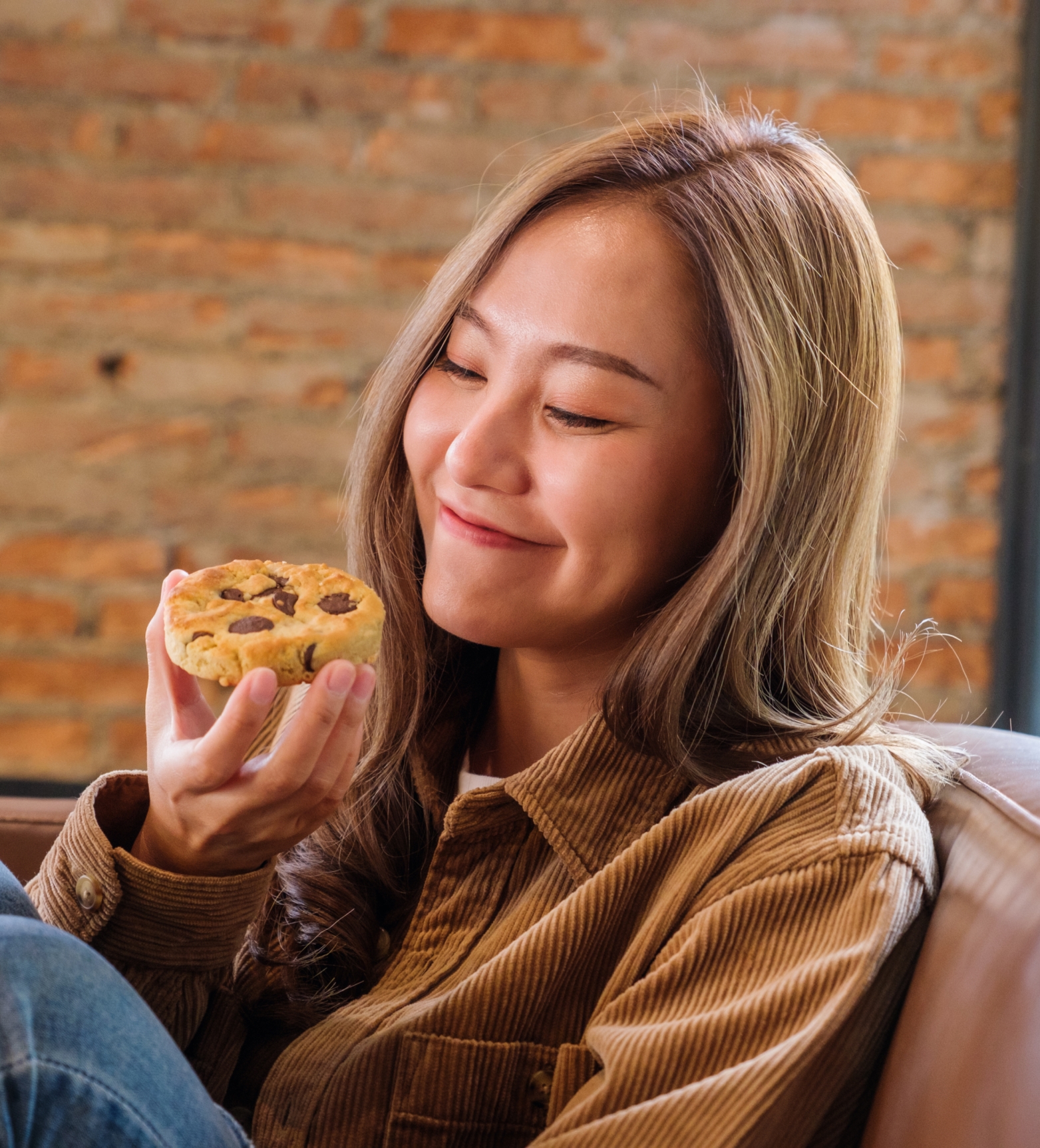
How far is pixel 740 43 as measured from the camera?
79.2 inches

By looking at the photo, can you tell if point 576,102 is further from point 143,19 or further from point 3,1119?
point 3,1119

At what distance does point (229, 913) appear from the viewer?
99cm

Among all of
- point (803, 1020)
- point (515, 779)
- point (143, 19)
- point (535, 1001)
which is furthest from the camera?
point (143, 19)

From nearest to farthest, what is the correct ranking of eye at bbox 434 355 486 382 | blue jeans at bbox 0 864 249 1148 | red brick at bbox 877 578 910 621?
blue jeans at bbox 0 864 249 1148
eye at bbox 434 355 486 382
red brick at bbox 877 578 910 621

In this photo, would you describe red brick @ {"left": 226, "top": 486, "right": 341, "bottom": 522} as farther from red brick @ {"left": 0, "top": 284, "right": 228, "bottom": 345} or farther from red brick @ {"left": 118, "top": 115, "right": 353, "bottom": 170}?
red brick @ {"left": 118, "top": 115, "right": 353, "bottom": 170}

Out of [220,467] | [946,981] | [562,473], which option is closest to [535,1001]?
[946,981]

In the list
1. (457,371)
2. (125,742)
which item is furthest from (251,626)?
(125,742)

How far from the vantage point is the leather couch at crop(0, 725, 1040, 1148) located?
0.71 meters

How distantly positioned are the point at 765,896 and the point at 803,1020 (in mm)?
93

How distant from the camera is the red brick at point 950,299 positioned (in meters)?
2.05

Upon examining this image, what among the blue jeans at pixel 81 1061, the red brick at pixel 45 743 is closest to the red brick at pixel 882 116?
the red brick at pixel 45 743

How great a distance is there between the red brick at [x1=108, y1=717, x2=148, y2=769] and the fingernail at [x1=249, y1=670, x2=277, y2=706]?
4.45 feet

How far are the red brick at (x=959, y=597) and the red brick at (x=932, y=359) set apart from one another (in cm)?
33

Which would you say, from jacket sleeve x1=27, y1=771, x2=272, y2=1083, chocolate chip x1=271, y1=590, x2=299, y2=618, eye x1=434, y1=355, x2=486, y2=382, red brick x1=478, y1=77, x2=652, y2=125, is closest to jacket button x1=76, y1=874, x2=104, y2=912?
jacket sleeve x1=27, y1=771, x2=272, y2=1083
